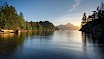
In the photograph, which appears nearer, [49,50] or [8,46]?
[49,50]

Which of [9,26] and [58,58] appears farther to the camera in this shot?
[9,26]

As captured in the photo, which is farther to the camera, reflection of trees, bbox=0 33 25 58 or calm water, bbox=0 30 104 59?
reflection of trees, bbox=0 33 25 58

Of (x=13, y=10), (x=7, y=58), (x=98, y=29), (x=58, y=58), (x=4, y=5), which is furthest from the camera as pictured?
(x=13, y=10)

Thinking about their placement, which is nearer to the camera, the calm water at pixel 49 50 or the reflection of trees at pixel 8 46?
the calm water at pixel 49 50

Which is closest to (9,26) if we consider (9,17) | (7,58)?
(9,17)

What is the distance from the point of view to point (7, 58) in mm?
19047

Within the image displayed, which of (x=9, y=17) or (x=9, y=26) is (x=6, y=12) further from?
(x=9, y=26)

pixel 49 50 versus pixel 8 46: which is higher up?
pixel 8 46

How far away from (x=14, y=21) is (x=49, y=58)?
373 ft

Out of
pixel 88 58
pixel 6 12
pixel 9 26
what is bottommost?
pixel 88 58

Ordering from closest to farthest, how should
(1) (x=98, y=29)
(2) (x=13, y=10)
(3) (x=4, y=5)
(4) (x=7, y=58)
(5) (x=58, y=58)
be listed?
(4) (x=7, y=58)
(5) (x=58, y=58)
(1) (x=98, y=29)
(3) (x=4, y=5)
(2) (x=13, y=10)

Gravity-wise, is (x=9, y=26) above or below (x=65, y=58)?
above

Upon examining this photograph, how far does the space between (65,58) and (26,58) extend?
5.04m

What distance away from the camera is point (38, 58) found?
65.4 feet
